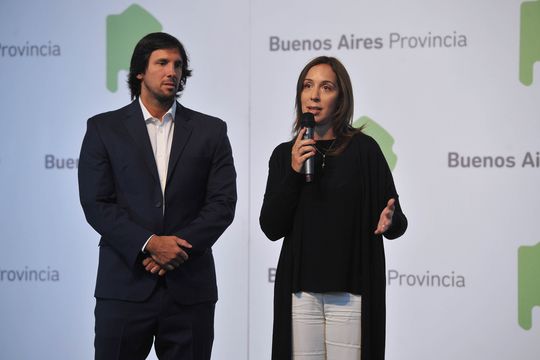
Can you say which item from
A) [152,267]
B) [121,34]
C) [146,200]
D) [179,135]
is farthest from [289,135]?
[152,267]

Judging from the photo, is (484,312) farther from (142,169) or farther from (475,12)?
(142,169)

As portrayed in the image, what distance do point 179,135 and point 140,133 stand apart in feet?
0.52

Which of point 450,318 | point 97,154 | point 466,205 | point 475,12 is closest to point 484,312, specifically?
point 450,318

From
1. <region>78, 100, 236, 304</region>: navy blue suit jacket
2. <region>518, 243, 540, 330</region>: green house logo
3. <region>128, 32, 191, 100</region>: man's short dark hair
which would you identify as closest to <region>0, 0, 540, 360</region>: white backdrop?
<region>518, 243, 540, 330</region>: green house logo

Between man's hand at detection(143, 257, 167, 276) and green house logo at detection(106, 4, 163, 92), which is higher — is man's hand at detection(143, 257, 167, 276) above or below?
below

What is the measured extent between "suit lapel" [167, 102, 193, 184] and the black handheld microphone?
0.51m

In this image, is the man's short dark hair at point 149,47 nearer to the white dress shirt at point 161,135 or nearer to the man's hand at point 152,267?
the white dress shirt at point 161,135

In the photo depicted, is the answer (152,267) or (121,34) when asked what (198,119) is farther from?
(121,34)

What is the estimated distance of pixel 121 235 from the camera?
3057 millimetres

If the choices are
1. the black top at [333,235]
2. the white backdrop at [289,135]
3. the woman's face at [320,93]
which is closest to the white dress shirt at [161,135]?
the black top at [333,235]

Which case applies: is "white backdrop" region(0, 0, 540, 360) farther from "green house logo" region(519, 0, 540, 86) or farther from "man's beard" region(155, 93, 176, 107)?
"man's beard" region(155, 93, 176, 107)

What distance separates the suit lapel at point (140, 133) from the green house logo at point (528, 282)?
2377mm

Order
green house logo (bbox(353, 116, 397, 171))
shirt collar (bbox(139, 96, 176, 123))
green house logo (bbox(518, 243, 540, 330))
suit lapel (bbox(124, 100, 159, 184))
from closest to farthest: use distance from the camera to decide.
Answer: suit lapel (bbox(124, 100, 159, 184)) < shirt collar (bbox(139, 96, 176, 123)) < green house logo (bbox(518, 243, 540, 330)) < green house logo (bbox(353, 116, 397, 171))

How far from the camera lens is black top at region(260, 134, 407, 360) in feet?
9.70
